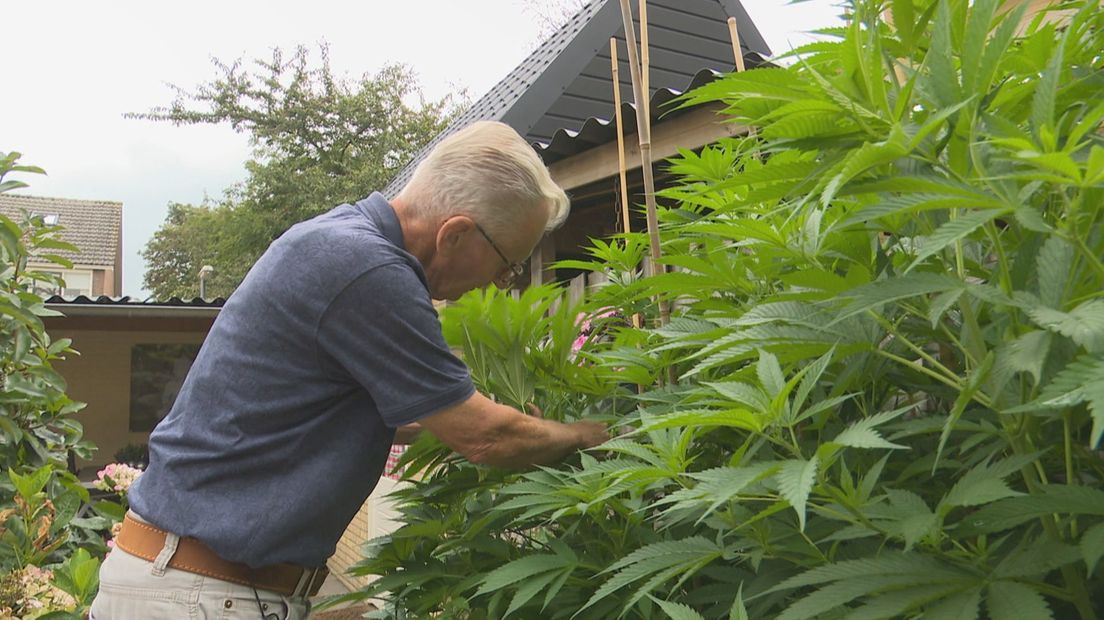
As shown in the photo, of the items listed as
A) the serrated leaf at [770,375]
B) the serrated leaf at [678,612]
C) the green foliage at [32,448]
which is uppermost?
the serrated leaf at [770,375]

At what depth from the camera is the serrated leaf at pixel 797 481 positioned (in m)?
0.71

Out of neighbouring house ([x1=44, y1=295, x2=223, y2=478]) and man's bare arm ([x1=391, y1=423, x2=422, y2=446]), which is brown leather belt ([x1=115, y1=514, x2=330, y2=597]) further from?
neighbouring house ([x1=44, y1=295, x2=223, y2=478])

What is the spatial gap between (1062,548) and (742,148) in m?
0.97

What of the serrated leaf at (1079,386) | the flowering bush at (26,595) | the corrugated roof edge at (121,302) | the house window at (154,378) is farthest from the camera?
the house window at (154,378)

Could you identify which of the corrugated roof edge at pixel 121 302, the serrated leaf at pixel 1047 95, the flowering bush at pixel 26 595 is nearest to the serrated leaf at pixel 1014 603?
the serrated leaf at pixel 1047 95

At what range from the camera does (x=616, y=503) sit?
1320mm

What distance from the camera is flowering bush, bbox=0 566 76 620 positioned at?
286cm

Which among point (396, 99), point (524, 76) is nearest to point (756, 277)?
point (524, 76)

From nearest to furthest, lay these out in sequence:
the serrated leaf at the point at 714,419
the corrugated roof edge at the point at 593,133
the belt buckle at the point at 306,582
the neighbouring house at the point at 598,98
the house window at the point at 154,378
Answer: the serrated leaf at the point at 714,419 → the belt buckle at the point at 306,582 → the corrugated roof edge at the point at 593,133 → the neighbouring house at the point at 598,98 → the house window at the point at 154,378

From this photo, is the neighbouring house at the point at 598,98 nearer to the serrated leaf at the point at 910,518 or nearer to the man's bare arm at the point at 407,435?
the man's bare arm at the point at 407,435

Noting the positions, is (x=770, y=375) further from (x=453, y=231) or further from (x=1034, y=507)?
(x=453, y=231)

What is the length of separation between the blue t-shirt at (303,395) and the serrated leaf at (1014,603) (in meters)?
0.93

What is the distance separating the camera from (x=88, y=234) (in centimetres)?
3159

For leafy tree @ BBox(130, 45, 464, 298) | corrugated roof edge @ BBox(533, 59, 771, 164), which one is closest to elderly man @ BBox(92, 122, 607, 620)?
corrugated roof edge @ BBox(533, 59, 771, 164)
